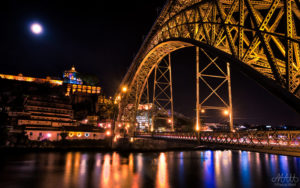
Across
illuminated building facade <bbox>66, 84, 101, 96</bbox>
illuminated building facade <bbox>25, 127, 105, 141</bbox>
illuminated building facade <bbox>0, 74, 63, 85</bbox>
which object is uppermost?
illuminated building facade <bbox>0, 74, 63, 85</bbox>

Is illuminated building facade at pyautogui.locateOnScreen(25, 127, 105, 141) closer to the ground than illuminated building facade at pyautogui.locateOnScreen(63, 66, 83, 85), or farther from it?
closer to the ground

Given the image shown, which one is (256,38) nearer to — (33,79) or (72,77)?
(33,79)

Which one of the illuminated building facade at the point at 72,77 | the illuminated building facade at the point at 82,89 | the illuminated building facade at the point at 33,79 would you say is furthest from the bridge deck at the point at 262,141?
the illuminated building facade at the point at 72,77

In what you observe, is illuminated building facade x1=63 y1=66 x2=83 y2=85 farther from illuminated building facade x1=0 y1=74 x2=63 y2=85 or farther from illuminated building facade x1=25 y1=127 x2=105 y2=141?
illuminated building facade x1=25 y1=127 x2=105 y2=141

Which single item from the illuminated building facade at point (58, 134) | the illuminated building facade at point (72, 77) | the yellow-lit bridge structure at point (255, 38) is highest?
the illuminated building facade at point (72, 77)

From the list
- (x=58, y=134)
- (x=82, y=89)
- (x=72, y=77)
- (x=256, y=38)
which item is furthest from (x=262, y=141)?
(x=72, y=77)

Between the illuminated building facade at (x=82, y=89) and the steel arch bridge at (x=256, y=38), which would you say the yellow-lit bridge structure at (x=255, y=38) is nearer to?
the steel arch bridge at (x=256, y=38)

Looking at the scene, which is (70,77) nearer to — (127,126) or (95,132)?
(95,132)

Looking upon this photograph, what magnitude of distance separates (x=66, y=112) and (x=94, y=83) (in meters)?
38.4

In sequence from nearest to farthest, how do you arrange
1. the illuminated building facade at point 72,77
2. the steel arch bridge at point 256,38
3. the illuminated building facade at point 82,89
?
1. the steel arch bridge at point 256,38
2. the illuminated building facade at point 82,89
3. the illuminated building facade at point 72,77

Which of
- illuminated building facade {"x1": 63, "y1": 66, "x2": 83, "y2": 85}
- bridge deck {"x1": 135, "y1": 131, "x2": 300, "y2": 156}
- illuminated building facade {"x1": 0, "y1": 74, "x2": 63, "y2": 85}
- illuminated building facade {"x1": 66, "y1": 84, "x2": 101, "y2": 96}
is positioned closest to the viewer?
bridge deck {"x1": 135, "y1": 131, "x2": 300, "y2": 156}

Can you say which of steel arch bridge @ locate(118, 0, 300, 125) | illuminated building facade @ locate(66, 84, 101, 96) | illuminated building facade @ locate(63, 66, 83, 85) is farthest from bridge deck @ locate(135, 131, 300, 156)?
illuminated building facade @ locate(63, 66, 83, 85)

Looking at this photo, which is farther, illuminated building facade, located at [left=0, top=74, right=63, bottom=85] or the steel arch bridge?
illuminated building facade, located at [left=0, top=74, right=63, bottom=85]

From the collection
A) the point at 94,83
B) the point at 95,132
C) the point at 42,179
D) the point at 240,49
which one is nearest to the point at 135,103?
the point at 95,132
